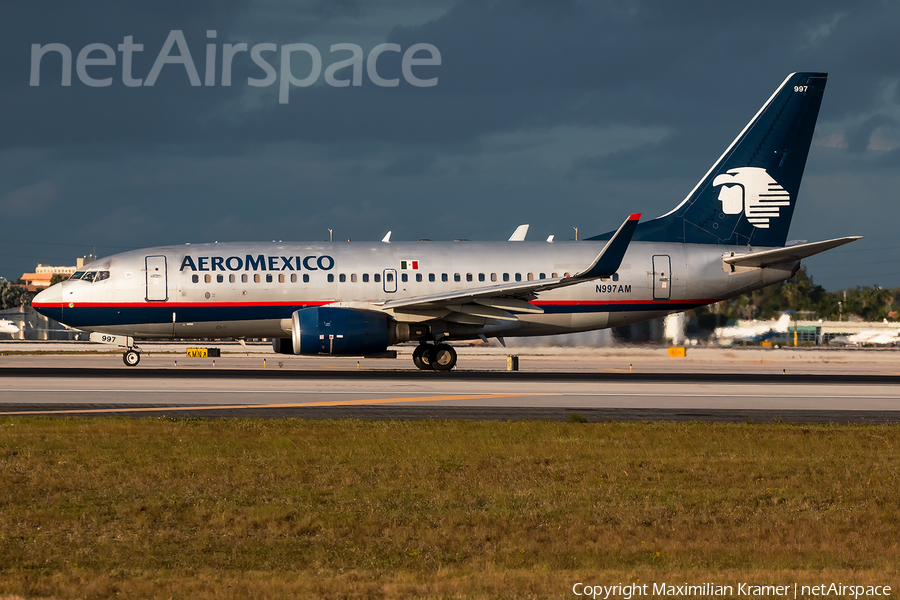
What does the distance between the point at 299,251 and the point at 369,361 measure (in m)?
7.88

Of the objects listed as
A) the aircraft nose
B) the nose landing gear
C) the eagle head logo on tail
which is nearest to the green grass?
the aircraft nose

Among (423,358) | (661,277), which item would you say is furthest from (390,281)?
(661,277)

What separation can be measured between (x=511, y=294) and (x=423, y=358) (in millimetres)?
4495

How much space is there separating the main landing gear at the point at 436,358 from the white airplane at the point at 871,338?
175ft

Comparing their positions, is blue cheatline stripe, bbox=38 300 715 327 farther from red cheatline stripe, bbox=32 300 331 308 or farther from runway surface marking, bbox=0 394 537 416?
runway surface marking, bbox=0 394 537 416

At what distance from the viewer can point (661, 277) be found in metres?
32.1

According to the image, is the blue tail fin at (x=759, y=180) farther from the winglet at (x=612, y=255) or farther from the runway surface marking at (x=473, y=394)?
the runway surface marking at (x=473, y=394)

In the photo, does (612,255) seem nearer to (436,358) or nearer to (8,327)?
(436,358)

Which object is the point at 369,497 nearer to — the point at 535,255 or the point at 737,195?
the point at 535,255

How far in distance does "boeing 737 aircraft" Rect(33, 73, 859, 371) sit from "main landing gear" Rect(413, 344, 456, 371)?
39 mm

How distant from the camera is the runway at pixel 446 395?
62.0 ft

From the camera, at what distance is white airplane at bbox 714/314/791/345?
49.8 meters

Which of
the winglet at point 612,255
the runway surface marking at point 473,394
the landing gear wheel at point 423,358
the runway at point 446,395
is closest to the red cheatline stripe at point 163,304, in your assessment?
the runway at point 446,395

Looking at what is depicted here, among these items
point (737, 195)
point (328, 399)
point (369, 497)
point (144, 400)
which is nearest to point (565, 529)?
point (369, 497)
